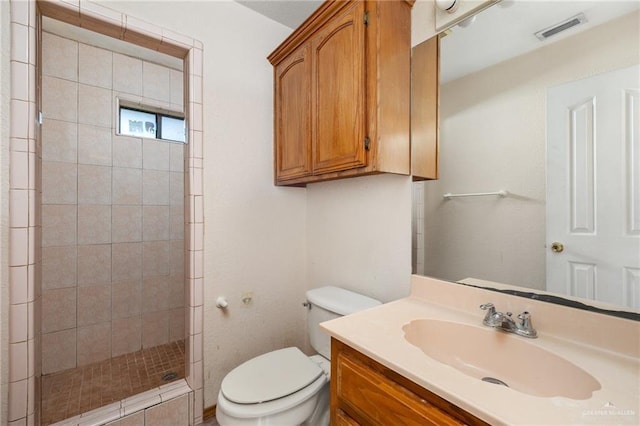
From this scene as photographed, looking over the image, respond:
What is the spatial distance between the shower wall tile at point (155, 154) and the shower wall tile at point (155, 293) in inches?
38.2

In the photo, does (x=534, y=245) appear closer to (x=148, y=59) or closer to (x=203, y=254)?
(x=203, y=254)

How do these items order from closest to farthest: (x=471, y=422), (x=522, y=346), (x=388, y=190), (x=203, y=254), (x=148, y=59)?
(x=471, y=422) → (x=522, y=346) → (x=388, y=190) → (x=203, y=254) → (x=148, y=59)

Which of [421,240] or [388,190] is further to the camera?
[388,190]

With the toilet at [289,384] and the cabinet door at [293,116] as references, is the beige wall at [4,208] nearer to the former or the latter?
the toilet at [289,384]

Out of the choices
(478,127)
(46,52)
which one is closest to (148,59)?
(46,52)

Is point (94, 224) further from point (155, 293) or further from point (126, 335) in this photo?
point (126, 335)

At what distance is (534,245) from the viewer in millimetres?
934

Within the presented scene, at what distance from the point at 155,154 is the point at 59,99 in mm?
685

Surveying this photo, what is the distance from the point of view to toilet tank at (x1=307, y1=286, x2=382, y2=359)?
1.33m

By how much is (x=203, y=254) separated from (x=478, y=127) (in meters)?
1.51

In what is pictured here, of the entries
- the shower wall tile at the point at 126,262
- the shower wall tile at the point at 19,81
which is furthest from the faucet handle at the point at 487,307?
the shower wall tile at the point at 126,262

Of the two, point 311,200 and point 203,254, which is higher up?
point 311,200

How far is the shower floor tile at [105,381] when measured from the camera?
161 centimetres

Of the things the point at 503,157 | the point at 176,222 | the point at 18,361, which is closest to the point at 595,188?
the point at 503,157
